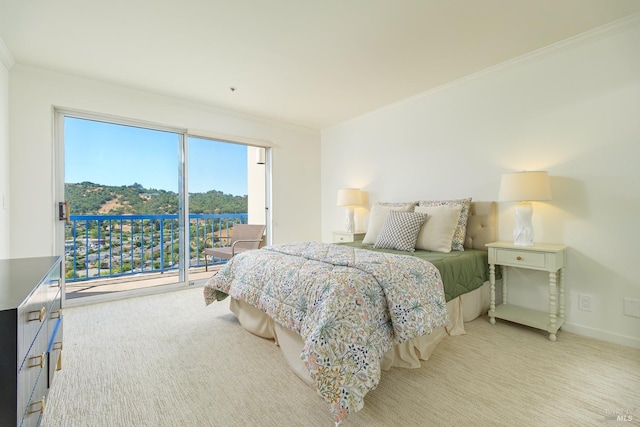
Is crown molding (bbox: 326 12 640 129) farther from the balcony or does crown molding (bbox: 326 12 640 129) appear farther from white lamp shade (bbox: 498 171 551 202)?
the balcony

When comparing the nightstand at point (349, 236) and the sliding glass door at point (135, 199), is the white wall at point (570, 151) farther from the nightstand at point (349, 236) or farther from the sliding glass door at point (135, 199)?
the sliding glass door at point (135, 199)

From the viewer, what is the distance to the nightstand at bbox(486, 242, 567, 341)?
7.47 feet

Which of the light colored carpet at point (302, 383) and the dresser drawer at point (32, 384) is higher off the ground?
the dresser drawer at point (32, 384)

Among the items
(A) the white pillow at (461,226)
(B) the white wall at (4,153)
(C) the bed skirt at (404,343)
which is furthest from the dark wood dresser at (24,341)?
(A) the white pillow at (461,226)

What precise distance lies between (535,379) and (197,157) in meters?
4.54

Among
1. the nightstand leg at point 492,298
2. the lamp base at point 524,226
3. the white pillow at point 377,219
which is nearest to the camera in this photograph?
the lamp base at point 524,226

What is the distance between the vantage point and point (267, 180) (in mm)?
4711

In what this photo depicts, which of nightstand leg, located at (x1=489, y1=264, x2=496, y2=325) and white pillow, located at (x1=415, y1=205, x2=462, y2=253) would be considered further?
white pillow, located at (x1=415, y1=205, x2=462, y2=253)

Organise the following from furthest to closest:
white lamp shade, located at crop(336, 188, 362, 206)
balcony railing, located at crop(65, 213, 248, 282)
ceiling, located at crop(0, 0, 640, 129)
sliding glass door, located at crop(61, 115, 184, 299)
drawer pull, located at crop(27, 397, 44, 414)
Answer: white lamp shade, located at crop(336, 188, 362, 206), balcony railing, located at crop(65, 213, 248, 282), sliding glass door, located at crop(61, 115, 184, 299), ceiling, located at crop(0, 0, 640, 129), drawer pull, located at crop(27, 397, 44, 414)

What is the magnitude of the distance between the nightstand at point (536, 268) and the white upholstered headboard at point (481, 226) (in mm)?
327

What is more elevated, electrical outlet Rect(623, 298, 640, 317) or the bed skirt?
electrical outlet Rect(623, 298, 640, 317)

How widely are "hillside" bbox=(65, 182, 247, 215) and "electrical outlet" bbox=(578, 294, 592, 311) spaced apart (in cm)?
440

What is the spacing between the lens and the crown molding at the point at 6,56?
2469 millimetres

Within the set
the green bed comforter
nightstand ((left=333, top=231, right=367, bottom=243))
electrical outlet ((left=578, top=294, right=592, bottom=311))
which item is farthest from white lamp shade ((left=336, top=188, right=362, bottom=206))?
electrical outlet ((left=578, top=294, right=592, bottom=311))
